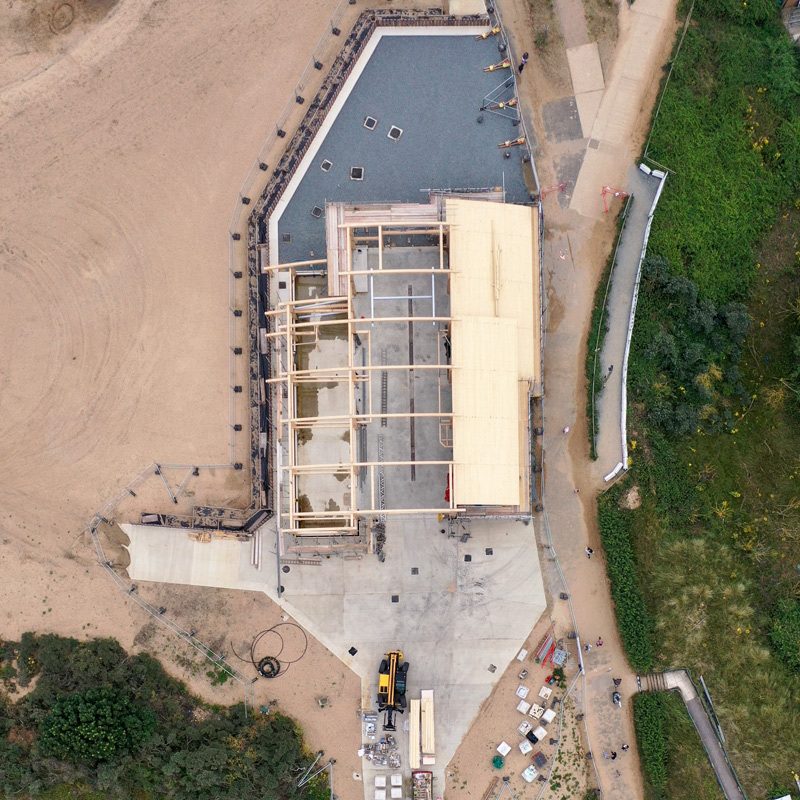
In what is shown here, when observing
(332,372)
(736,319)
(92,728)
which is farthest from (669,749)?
(92,728)

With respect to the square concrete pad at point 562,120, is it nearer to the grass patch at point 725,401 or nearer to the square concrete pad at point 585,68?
the square concrete pad at point 585,68

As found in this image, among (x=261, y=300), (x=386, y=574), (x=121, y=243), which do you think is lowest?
(x=386, y=574)

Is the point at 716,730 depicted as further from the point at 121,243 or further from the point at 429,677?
the point at 121,243

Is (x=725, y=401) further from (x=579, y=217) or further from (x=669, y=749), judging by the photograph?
(x=669, y=749)

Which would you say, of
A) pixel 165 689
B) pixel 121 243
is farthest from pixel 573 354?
pixel 165 689

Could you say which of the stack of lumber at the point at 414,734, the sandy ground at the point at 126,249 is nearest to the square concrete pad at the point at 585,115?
the sandy ground at the point at 126,249

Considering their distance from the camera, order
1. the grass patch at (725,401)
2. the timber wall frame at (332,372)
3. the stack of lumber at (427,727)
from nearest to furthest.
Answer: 1. the timber wall frame at (332,372)
2. the stack of lumber at (427,727)
3. the grass patch at (725,401)
